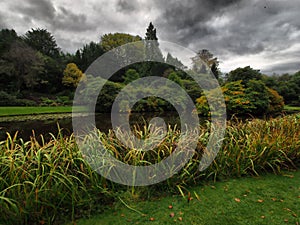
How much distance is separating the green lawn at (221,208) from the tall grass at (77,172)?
14 cm

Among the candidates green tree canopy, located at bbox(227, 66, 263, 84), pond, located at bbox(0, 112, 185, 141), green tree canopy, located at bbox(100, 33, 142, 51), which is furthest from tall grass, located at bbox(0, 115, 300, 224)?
green tree canopy, located at bbox(100, 33, 142, 51)

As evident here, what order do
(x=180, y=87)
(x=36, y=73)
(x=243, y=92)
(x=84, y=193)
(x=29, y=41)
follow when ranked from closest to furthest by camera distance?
(x=84, y=193)
(x=243, y=92)
(x=180, y=87)
(x=36, y=73)
(x=29, y=41)

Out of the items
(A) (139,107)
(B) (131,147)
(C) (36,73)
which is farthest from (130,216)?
(C) (36,73)

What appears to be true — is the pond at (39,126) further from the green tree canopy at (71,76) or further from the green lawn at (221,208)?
the green tree canopy at (71,76)

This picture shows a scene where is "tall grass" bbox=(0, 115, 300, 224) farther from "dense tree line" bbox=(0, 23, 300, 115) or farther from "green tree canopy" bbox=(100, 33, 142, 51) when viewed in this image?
"green tree canopy" bbox=(100, 33, 142, 51)

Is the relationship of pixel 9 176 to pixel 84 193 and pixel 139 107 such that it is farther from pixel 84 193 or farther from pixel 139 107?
pixel 139 107

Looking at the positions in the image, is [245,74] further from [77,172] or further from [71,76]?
[71,76]

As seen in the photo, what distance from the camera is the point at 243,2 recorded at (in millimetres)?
4453

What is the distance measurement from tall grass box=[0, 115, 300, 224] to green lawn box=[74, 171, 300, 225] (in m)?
0.14

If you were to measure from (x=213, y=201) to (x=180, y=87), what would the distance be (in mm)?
11370

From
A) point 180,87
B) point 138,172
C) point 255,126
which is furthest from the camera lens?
point 180,87

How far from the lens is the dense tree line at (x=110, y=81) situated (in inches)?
391

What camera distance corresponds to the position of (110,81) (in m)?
13.6

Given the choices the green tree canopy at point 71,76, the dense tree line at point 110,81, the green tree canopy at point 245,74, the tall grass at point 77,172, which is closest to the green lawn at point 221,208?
the tall grass at point 77,172
